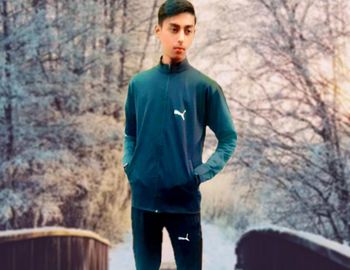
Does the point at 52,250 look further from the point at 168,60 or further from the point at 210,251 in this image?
the point at 168,60

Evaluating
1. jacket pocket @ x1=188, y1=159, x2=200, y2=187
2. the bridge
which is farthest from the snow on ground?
jacket pocket @ x1=188, y1=159, x2=200, y2=187

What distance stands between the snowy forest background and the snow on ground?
0.12 meters

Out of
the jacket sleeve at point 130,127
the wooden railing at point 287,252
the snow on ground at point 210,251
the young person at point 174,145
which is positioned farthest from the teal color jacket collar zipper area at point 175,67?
the snow on ground at point 210,251

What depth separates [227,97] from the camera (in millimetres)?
4789

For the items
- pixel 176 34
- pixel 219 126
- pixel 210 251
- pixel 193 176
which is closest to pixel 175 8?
pixel 176 34

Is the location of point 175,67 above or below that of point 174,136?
above

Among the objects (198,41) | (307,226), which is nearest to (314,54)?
(198,41)

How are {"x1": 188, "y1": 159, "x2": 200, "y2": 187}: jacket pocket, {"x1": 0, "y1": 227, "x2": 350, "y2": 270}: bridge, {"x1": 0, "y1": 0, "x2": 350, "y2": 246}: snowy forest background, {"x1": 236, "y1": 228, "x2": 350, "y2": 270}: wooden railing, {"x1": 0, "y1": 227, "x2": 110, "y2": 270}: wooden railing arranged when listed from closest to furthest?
{"x1": 188, "y1": 159, "x2": 200, "y2": 187}: jacket pocket, {"x1": 236, "y1": 228, "x2": 350, "y2": 270}: wooden railing, {"x1": 0, "y1": 227, "x2": 350, "y2": 270}: bridge, {"x1": 0, "y1": 227, "x2": 110, "y2": 270}: wooden railing, {"x1": 0, "y1": 0, "x2": 350, "y2": 246}: snowy forest background

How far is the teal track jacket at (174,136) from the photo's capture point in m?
1.37

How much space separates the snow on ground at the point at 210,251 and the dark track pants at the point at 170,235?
10.1ft

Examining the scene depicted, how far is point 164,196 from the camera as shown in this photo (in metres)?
1.37

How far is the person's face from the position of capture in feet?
4.58

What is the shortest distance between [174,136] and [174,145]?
2cm

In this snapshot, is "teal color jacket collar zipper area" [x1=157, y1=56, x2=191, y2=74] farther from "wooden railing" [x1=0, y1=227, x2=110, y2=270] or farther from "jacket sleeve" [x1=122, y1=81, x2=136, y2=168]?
"wooden railing" [x1=0, y1=227, x2=110, y2=270]
